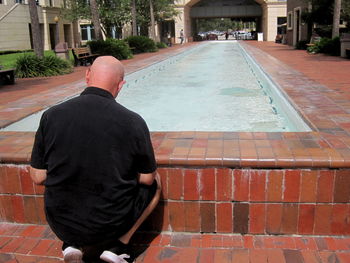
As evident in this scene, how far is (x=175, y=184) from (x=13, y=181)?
1.29m

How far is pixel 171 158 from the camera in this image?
294 centimetres

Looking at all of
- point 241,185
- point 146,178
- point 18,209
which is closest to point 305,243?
point 241,185

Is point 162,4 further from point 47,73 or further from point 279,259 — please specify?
point 279,259

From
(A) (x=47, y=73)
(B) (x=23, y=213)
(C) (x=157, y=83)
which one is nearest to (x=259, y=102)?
(C) (x=157, y=83)

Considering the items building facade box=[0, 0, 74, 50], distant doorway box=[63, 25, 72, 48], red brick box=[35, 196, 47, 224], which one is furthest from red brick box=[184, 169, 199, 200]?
distant doorway box=[63, 25, 72, 48]

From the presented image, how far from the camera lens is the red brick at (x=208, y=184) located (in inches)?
115

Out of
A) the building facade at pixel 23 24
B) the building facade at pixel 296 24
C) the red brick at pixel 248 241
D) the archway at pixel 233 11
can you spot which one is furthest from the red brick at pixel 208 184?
the archway at pixel 233 11

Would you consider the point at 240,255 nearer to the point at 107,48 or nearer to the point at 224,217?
the point at 224,217

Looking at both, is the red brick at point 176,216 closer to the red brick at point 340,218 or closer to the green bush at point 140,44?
the red brick at point 340,218

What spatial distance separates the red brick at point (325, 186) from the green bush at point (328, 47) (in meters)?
15.7

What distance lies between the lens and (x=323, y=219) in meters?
2.89

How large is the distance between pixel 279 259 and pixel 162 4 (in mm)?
32814

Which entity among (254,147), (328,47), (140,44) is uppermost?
(140,44)

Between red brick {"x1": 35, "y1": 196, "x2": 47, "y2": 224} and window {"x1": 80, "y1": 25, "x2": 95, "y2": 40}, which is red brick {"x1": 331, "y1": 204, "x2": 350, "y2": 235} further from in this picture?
window {"x1": 80, "y1": 25, "x2": 95, "y2": 40}
